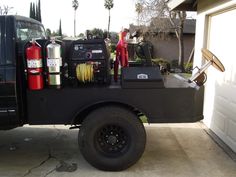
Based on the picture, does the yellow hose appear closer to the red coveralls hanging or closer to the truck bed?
the truck bed

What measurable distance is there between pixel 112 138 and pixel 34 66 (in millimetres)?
1422

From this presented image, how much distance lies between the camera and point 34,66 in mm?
4590

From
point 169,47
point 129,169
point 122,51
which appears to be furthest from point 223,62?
point 169,47

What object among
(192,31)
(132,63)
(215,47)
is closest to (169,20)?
(192,31)

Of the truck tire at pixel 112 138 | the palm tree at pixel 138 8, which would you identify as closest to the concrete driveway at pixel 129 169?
the truck tire at pixel 112 138

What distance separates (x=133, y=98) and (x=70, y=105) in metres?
0.85

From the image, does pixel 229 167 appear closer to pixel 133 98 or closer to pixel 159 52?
pixel 133 98

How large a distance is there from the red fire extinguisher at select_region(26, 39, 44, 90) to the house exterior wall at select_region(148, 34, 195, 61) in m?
24.9

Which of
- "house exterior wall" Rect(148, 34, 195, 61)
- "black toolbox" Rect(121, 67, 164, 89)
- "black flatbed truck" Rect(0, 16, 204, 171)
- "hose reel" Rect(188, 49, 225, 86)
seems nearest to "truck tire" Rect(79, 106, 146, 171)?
"black flatbed truck" Rect(0, 16, 204, 171)

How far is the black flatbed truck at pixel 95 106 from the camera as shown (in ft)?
15.4

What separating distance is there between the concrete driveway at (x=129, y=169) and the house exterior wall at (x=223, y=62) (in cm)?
34

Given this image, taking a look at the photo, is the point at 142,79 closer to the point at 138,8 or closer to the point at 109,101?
the point at 109,101

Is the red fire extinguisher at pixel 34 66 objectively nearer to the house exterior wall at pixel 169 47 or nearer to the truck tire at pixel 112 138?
the truck tire at pixel 112 138

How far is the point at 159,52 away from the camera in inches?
1160
